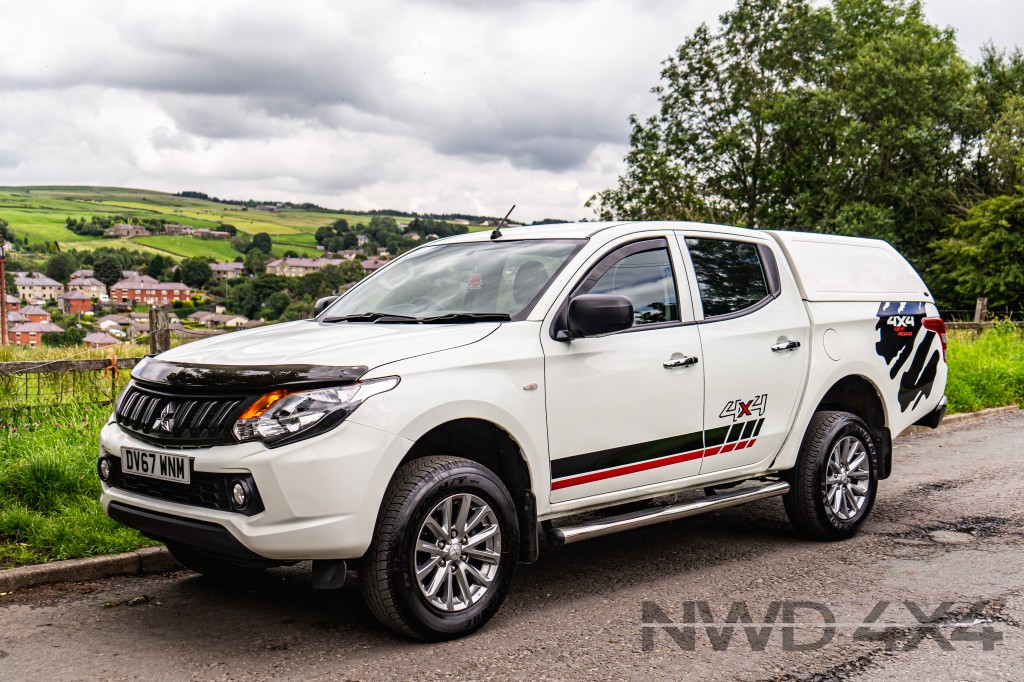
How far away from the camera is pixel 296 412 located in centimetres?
387

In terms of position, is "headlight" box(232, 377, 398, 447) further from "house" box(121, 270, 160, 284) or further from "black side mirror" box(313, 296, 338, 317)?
"house" box(121, 270, 160, 284)

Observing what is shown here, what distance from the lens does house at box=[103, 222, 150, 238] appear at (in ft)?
266

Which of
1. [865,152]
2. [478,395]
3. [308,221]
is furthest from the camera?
[308,221]

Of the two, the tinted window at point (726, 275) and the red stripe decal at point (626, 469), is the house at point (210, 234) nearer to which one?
the tinted window at point (726, 275)

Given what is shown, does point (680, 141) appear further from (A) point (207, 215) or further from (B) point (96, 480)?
(A) point (207, 215)

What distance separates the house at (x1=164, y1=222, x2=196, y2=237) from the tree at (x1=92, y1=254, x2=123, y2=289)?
28250mm

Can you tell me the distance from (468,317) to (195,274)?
43737 millimetres

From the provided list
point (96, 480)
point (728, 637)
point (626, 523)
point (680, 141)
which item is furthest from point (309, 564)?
point (680, 141)

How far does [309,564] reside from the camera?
5.70 meters

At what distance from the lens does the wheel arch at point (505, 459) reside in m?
4.43

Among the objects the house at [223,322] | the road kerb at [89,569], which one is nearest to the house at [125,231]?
the house at [223,322]

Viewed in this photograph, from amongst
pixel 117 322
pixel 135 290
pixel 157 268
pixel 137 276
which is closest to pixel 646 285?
pixel 117 322

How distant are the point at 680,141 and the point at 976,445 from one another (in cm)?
3474

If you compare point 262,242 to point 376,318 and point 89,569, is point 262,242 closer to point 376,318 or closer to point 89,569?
point 89,569
